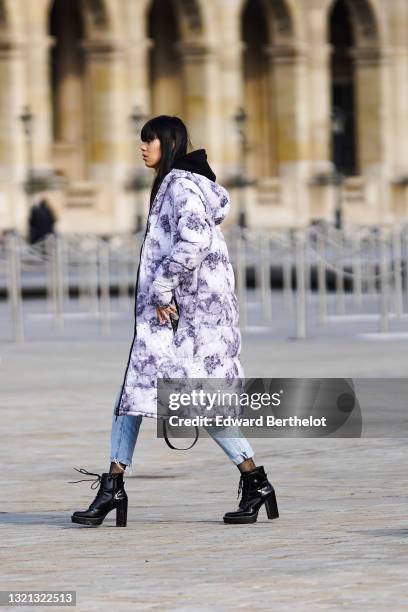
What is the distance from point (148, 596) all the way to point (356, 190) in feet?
180

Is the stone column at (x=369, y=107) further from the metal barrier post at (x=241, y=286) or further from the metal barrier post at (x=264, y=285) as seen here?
the metal barrier post at (x=241, y=286)

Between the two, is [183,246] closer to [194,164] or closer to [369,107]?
[194,164]

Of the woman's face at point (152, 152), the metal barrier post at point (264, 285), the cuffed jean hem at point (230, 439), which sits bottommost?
the metal barrier post at point (264, 285)

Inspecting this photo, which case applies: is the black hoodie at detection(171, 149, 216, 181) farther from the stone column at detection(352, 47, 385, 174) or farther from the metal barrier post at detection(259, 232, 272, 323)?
the stone column at detection(352, 47, 385, 174)

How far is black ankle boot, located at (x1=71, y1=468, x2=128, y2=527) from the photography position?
352 inches

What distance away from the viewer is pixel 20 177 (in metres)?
49.2

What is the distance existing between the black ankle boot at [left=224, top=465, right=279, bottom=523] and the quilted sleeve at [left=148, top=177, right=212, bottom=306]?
30.4 inches

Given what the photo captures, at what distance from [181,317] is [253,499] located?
75cm

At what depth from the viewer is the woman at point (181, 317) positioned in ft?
29.1

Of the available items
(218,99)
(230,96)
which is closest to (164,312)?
(218,99)

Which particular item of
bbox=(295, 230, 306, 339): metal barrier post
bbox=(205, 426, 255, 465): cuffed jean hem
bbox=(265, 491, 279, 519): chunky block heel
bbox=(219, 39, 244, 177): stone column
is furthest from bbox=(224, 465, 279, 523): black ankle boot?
bbox=(219, 39, 244, 177): stone column

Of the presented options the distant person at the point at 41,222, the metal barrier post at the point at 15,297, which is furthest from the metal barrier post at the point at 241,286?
the distant person at the point at 41,222

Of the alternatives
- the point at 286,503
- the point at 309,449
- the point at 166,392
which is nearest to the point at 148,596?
the point at 166,392

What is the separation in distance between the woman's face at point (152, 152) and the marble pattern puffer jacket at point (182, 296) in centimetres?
11
